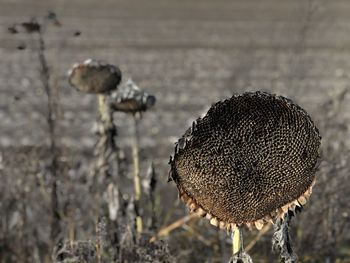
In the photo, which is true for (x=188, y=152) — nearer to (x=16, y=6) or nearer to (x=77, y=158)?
(x=77, y=158)

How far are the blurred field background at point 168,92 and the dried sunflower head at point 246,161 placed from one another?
0.21 m

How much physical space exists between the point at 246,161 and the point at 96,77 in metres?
1.61

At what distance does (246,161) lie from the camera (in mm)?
2232

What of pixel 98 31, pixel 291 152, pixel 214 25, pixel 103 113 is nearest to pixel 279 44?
pixel 214 25

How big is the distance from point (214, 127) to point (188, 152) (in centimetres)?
12

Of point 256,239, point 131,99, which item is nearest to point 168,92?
point 256,239

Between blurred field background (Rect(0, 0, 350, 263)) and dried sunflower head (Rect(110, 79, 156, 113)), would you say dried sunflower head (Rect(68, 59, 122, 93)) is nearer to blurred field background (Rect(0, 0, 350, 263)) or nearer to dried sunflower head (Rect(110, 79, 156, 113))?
dried sunflower head (Rect(110, 79, 156, 113))

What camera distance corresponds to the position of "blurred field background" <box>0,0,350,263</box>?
4.25 m

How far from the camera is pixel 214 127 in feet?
7.41

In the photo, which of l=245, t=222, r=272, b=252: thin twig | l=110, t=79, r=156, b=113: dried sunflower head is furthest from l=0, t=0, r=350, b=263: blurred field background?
l=110, t=79, r=156, b=113: dried sunflower head

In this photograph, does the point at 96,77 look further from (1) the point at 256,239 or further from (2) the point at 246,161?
(2) the point at 246,161

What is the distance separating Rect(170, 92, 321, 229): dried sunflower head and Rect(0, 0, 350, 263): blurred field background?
21 cm

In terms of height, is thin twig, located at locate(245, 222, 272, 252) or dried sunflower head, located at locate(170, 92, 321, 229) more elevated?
dried sunflower head, located at locate(170, 92, 321, 229)

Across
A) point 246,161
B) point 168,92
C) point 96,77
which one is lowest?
point 246,161
